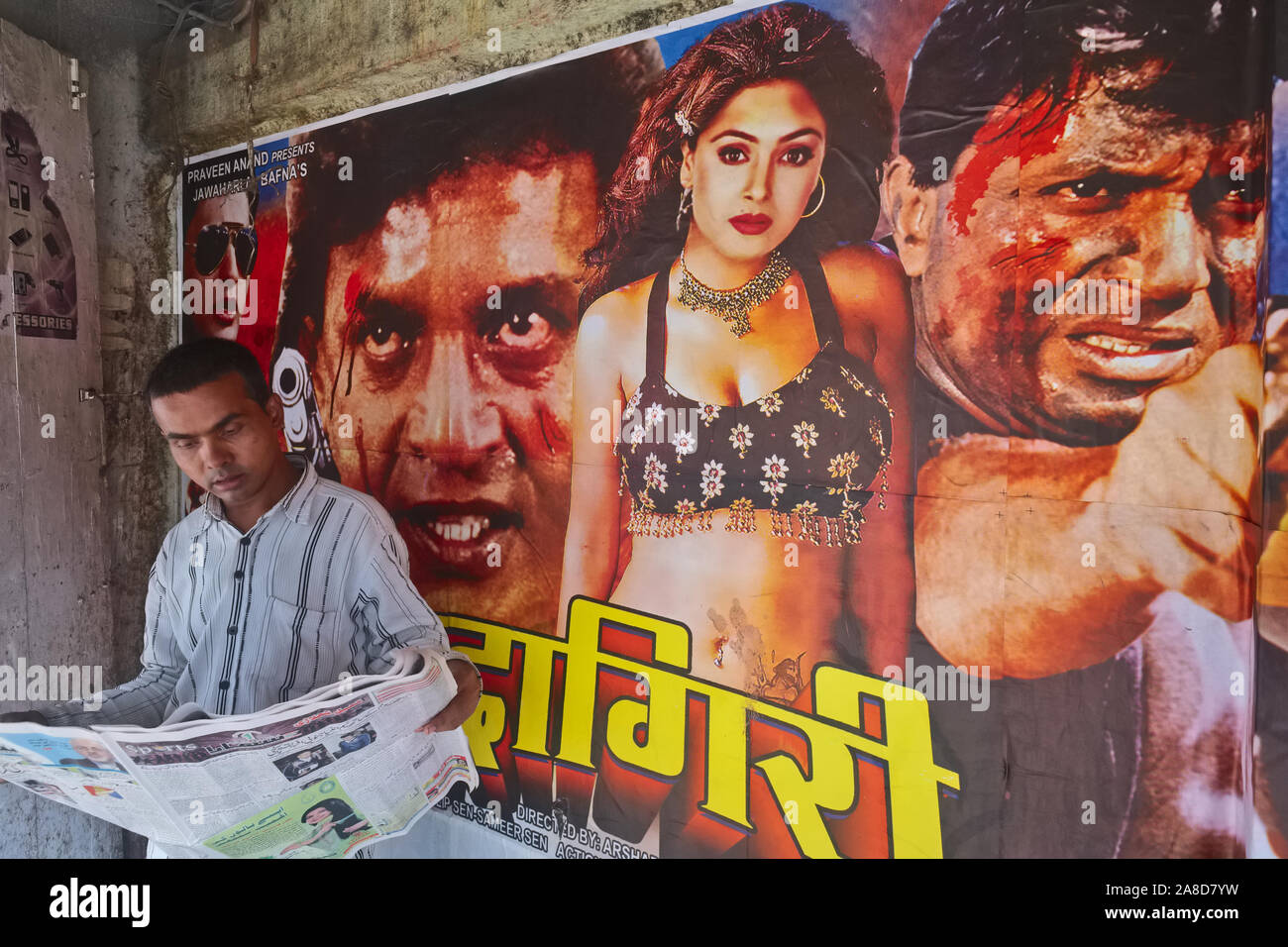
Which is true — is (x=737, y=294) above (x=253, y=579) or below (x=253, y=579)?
above

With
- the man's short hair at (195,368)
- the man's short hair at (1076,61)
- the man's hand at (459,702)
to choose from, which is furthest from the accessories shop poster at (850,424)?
the man's short hair at (195,368)

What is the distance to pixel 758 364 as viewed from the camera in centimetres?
262

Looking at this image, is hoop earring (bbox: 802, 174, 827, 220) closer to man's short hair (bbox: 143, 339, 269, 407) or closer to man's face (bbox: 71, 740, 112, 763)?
man's short hair (bbox: 143, 339, 269, 407)

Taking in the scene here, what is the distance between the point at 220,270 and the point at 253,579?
83.9 inches

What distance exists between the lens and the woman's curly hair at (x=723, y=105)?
244cm

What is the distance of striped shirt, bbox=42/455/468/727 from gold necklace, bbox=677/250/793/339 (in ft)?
4.59

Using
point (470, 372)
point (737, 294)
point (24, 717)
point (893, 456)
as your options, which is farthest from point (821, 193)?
point (24, 717)

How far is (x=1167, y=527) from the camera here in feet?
7.04

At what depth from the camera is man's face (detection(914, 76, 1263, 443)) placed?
6.84 ft

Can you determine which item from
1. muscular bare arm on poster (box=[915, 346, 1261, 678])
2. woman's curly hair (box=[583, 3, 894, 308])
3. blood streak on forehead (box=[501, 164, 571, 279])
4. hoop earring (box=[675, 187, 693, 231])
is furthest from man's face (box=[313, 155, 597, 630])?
muscular bare arm on poster (box=[915, 346, 1261, 678])

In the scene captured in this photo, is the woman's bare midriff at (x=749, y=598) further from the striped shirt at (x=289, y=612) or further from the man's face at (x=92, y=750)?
the man's face at (x=92, y=750)

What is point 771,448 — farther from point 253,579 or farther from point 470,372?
point 253,579
